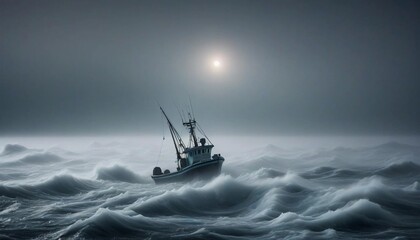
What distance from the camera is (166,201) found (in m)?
61.2

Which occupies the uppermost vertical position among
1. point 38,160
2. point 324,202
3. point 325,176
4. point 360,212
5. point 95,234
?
point 38,160

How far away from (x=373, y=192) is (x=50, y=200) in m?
66.7

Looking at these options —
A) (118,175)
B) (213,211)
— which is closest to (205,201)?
(213,211)

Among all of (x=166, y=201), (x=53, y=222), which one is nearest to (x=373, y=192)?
(x=166, y=201)

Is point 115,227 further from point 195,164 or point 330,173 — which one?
point 330,173

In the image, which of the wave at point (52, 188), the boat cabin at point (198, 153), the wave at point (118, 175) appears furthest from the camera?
the wave at point (118, 175)

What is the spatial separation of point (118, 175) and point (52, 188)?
114 ft

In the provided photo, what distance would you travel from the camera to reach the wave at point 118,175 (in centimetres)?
11331

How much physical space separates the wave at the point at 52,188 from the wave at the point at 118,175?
16562 mm

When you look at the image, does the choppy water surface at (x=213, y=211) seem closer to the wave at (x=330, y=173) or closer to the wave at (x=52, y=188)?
the wave at (x=52, y=188)

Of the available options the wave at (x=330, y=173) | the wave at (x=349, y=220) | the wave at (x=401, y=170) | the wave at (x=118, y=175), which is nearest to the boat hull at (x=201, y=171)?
the wave at (x=349, y=220)

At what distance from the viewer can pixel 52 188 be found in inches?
3297

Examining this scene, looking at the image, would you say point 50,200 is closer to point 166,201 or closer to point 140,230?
point 166,201

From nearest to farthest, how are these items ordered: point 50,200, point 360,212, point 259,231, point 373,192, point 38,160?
point 259,231
point 360,212
point 373,192
point 50,200
point 38,160
